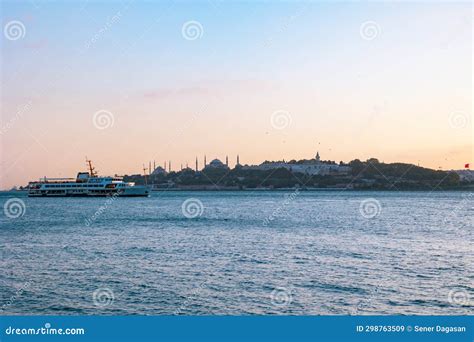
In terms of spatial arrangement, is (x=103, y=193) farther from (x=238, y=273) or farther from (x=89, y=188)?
(x=238, y=273)

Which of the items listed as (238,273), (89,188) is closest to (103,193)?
(89,188)

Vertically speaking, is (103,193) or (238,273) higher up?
(103,193)

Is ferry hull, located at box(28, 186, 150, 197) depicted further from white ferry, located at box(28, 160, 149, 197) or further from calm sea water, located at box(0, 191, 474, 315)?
calm sea water, located at box(0, 191, 474, 315)

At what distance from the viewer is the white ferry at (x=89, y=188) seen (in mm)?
128500

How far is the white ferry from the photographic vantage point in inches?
5059

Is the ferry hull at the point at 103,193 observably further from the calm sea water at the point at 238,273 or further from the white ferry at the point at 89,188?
the calm sea water at the point at 238,273

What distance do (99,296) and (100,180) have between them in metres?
113

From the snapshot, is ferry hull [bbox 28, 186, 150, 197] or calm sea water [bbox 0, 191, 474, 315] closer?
calm sea water [bbox 0, 191, 474, 315]

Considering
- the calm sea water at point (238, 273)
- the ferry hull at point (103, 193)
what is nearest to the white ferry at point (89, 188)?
the ferry hull at point (103, 193)

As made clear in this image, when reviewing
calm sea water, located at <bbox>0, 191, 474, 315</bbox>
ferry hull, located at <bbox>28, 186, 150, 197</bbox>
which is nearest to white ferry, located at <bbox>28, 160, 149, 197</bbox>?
ferry hull, located at <bbox>28, 186, 150, 197</bbox>

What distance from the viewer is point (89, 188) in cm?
12862

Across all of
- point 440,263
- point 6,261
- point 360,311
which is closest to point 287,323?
point 360,311

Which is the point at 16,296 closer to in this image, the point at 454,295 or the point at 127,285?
the point at 127,285

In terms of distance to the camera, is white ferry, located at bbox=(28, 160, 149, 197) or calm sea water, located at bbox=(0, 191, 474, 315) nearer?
calm sea water, located at bbox=(0, 191, 474, 315)
